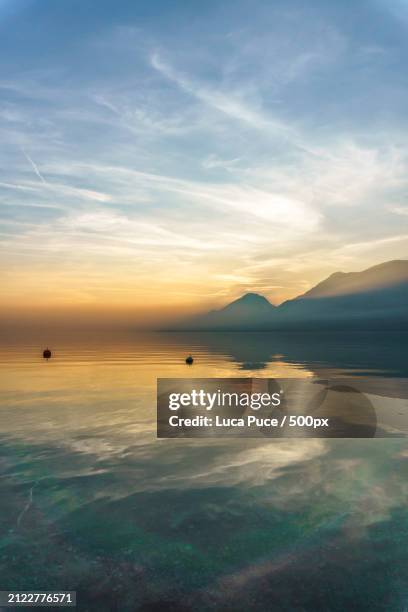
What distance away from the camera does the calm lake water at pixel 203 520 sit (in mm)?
7793

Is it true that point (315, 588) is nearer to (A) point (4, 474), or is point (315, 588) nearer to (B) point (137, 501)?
(B) point (137, 501)

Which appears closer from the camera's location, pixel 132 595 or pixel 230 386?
pixel 132 595

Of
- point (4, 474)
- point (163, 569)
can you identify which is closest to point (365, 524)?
point (163, 569)

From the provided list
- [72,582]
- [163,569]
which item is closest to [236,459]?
[163,569]

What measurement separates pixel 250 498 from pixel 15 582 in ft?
21.3

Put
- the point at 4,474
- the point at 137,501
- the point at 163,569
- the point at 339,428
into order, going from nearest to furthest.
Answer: the point at 163,569 → the point at 137,501 → the point at 4,474 → the point at 339,428

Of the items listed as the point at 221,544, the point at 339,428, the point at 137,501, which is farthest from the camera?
the point at 339,428

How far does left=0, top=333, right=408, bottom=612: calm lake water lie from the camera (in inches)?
307

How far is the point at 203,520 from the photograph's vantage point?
1057 cm

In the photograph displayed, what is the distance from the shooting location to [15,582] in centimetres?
805

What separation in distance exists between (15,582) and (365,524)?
828cm

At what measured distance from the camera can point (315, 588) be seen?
7.75 meters

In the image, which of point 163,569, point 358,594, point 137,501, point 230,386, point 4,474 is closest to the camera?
point 358,594

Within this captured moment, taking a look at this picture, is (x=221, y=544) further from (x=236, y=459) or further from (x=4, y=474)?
(x=4, y=474)
